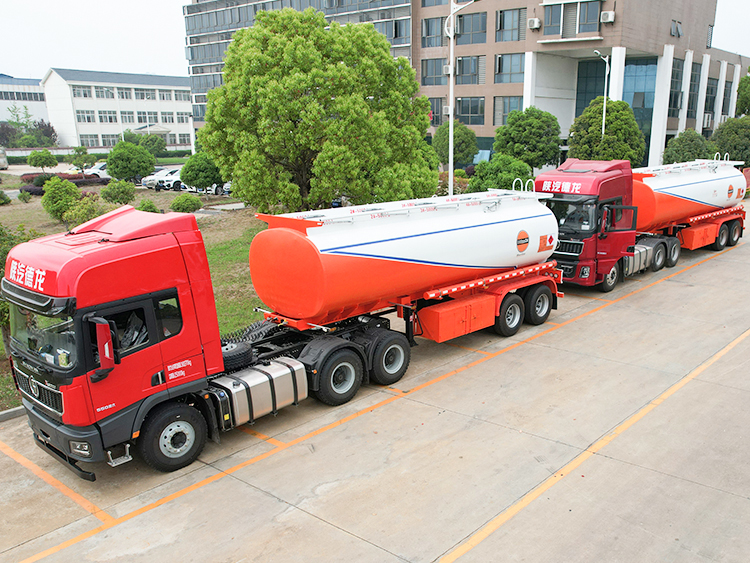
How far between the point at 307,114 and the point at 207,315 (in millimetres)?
10570

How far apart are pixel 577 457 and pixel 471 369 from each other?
362 cm

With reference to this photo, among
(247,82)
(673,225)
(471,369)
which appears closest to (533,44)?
(673,225)

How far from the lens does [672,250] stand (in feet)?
64.3

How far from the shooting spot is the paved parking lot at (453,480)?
22.0 ft

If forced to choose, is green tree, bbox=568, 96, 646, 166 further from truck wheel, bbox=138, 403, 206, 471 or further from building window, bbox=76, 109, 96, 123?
building window, bbox=76, 109, 96, 123

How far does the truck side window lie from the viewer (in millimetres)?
8008

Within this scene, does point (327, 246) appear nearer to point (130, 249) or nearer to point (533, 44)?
point (130, 249)

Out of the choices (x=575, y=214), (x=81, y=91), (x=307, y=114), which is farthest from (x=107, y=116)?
(x=575, y=214)

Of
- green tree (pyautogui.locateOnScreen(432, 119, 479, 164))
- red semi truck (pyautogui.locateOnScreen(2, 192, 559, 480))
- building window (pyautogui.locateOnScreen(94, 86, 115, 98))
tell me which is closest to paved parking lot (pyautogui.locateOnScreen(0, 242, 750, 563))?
red semi truck (pyautogui.locateOnScreen(2, 192, 559, 480))

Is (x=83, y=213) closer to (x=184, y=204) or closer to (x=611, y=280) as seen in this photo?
(x=184, y=204)

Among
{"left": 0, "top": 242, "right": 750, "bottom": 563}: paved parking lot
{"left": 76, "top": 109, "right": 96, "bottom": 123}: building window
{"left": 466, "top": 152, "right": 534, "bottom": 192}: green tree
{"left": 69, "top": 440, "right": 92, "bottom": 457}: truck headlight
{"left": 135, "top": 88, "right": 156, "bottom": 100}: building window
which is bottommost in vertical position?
{"left": 0, "top": 242, "right": 750, "bottom": 563}: paved parking lot

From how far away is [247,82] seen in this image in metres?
18.0

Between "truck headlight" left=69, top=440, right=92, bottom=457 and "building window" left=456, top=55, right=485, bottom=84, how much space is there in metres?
50.1

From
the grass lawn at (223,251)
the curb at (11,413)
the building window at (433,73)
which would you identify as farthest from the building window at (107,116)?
the curb at (11,413)
